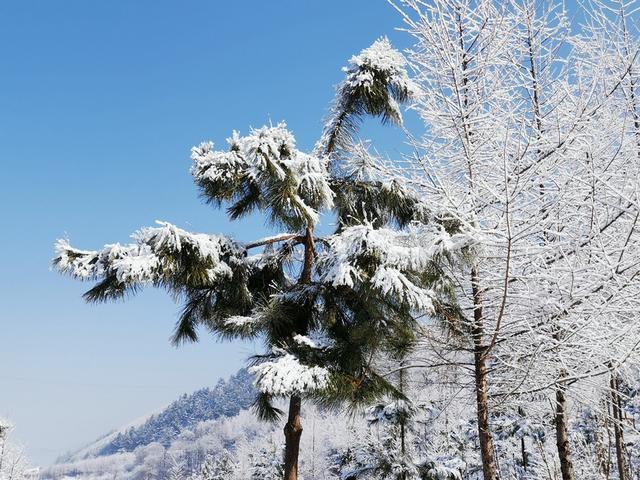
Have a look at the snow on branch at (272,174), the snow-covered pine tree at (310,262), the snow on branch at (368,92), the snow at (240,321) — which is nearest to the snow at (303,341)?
the snow-covered pine tree at (310,262)

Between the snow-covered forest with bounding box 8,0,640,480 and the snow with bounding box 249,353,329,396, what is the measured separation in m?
0.02

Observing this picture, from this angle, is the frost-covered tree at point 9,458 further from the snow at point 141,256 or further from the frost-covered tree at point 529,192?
the frost-covered tree at point 529,192

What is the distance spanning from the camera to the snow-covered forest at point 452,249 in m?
3.34

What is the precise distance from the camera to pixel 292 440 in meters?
6.18

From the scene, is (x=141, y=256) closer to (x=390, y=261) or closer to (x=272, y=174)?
(x=272, y=174)

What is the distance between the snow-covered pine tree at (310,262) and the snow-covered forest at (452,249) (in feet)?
0.08

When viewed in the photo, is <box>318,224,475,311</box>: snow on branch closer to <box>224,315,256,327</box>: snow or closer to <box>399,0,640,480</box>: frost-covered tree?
<box>399,0,640,480</box>: frost-covered tree

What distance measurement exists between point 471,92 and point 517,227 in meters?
1.21

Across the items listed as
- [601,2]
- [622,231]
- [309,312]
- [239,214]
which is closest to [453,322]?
[622,231]

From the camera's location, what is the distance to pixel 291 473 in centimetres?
604

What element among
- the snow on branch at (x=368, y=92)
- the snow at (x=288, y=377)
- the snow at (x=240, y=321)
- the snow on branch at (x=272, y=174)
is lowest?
the snow at (x=288, y=377)

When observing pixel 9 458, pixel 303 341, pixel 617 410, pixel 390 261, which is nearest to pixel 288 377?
pixel 303 341

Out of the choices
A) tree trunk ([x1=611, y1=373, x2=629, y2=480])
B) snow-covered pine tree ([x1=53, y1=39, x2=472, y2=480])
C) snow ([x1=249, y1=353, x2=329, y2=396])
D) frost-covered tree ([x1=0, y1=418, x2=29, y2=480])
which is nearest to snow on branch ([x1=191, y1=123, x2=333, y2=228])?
snow-covered pine tree ([x1=53, y1=39, x2=472, y2=480])

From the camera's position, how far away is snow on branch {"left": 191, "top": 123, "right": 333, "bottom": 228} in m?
5.21
